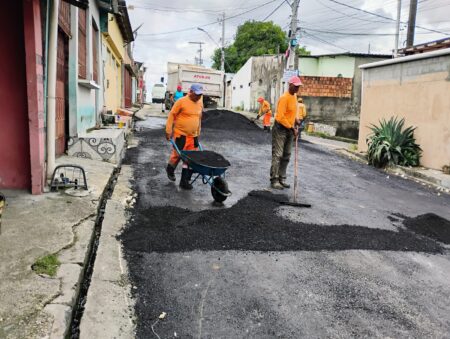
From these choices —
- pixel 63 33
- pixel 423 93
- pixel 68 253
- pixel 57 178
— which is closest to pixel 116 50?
pixel 63 33

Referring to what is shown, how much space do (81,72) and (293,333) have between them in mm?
8442

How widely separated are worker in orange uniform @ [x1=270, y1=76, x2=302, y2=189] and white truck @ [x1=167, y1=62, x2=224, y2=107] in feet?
63.9

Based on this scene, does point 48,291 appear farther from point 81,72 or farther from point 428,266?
point 81,72

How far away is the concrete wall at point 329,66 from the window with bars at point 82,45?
2286 cm

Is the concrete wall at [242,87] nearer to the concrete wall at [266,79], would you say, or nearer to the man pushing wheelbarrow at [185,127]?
→ the concrete wall at [266,79]

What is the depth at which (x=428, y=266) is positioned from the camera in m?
4.60

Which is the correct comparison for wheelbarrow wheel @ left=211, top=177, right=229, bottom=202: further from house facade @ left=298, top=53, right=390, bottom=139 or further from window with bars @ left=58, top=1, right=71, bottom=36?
house facade @ left=298, top=53, right=390, bottom=139

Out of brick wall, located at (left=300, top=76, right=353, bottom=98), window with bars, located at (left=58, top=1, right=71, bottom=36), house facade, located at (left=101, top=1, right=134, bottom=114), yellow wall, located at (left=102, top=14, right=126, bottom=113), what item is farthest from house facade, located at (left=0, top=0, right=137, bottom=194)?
brick wall, located at (left=300, top=76, right=353, bottom=98)

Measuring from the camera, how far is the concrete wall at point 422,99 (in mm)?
10594

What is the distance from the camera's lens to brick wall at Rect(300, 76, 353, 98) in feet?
81.5

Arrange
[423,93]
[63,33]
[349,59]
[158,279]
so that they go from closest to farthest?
[158,279] → [63,33] → [423,93] → [349,59]

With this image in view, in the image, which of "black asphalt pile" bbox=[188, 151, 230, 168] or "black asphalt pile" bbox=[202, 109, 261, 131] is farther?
"black asphalt pile" bbox=[202, 109, 261, 131]

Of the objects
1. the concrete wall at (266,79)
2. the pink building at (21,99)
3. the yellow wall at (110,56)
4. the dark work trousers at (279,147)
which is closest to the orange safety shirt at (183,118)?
the dark work trousers at (279,147)

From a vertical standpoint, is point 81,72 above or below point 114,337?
above
